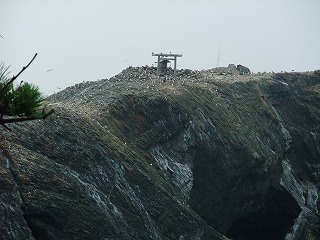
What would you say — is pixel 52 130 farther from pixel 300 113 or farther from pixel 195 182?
pixel 300 113

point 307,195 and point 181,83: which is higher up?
point 181,83

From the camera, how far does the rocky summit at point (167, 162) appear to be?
727 inches

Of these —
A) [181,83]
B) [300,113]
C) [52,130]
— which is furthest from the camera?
[300,113]

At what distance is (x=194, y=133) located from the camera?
30.6 metres

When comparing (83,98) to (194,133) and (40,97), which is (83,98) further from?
(40,97)

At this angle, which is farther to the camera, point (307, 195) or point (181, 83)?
point (307, 195)

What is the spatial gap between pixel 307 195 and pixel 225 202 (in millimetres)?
12582

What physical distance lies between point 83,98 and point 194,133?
8319 millimetres

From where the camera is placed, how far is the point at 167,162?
2788 centimetres

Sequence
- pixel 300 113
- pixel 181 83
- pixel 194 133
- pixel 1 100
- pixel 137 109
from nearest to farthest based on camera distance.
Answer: pixel 1 100, pixel 137 109, pixel 194 133, pixel 181 83, pixel 300 113

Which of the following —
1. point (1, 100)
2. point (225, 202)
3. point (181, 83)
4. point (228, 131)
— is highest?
point (181, 83)

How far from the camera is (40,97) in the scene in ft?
23.6

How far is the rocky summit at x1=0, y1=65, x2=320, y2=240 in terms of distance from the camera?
60.5ft

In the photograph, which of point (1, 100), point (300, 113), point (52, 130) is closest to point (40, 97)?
point (1, 100)
